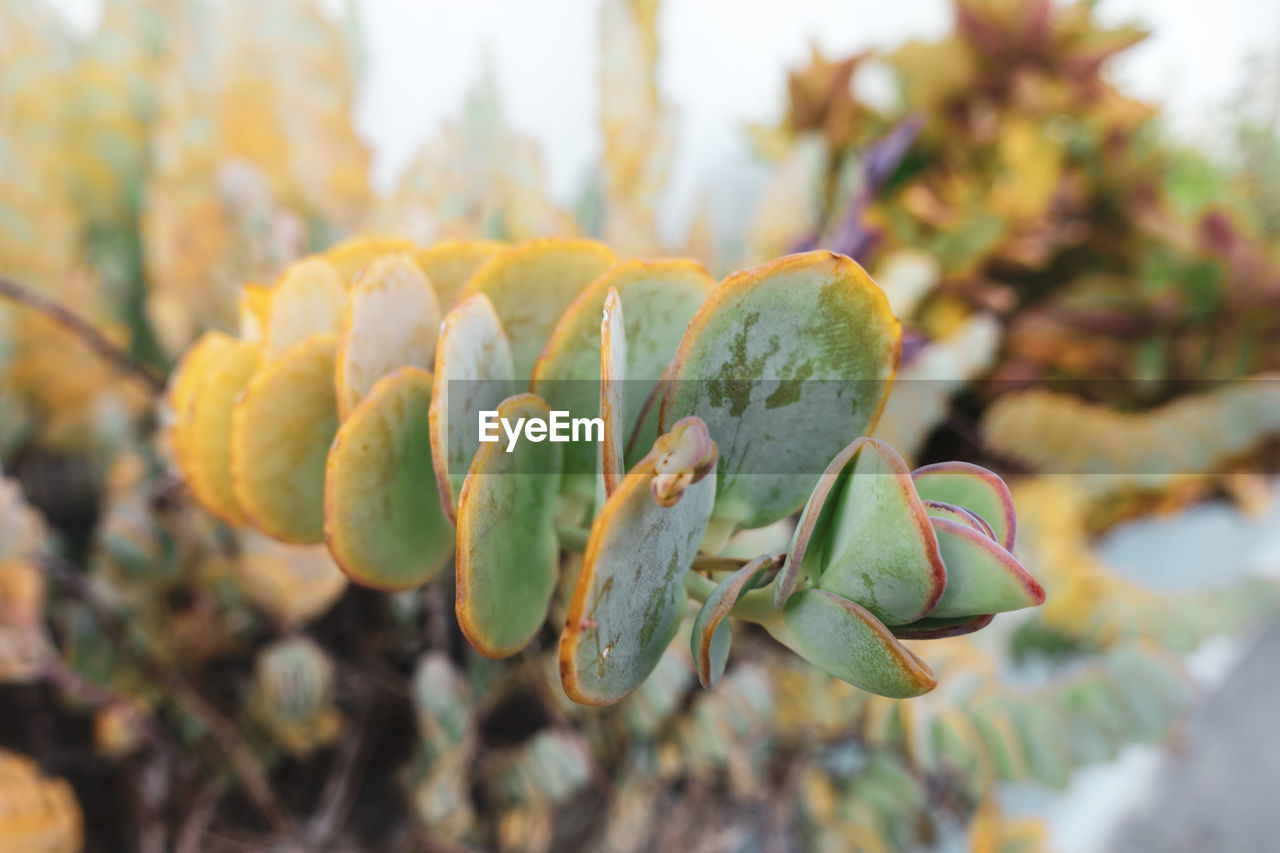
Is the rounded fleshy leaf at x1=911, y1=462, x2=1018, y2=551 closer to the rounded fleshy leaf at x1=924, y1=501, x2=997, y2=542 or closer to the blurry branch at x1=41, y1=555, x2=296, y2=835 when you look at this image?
the rounded fleshy leaf at x1=924, y1=501, x2=997, y2=542

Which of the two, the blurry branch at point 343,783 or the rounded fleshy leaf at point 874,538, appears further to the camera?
the blurry branch at point 343,783

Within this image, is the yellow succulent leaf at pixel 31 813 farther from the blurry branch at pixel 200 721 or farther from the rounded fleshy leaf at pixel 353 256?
the rounded fleshy leaf at pixel 353 256

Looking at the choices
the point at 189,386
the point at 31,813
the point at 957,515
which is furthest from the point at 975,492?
the point at 31,813

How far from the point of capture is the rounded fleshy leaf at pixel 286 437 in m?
0.10

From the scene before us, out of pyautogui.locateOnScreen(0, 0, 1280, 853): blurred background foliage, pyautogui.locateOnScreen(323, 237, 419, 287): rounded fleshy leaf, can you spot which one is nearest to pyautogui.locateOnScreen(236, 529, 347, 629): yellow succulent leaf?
pyautogui.locateOnScreen(0, 0, 1280, 853): blurred background foliage

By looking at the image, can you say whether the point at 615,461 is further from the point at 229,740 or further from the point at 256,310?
the point at 229,740

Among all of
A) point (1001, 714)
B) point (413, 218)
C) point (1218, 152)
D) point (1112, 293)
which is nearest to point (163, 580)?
point (413, 218)

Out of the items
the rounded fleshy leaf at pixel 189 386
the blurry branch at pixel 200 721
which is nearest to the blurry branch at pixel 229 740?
the blurry branch at pixel 200 721

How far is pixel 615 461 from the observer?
80 millimetres

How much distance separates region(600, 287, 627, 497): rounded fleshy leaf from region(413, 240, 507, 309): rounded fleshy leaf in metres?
0.04

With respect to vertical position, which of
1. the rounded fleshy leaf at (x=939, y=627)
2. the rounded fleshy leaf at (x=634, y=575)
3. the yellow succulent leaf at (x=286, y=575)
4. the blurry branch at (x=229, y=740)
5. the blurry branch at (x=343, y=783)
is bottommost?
the blurry branch at (x=343, y=783)

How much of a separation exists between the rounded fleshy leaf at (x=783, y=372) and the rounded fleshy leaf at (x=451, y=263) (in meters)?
0.05

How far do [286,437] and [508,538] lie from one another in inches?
1.5

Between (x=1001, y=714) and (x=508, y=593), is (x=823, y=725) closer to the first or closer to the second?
(x=1001, y=714)
